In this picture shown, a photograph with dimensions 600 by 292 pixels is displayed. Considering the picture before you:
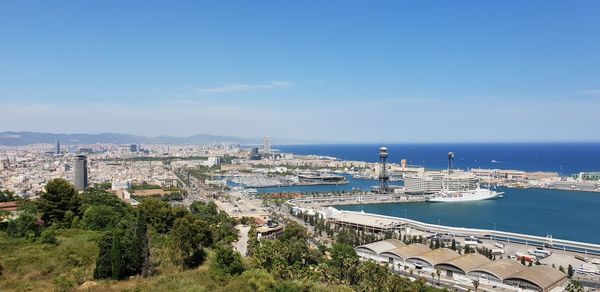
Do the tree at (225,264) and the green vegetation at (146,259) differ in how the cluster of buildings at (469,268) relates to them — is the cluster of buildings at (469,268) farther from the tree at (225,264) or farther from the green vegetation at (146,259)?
the tree at (225,264)

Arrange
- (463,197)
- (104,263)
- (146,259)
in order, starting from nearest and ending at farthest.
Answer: (104,263)
(146,259)
(463,197)

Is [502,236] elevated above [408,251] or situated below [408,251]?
below

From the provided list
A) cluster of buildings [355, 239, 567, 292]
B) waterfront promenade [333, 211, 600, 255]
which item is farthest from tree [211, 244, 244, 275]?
waterfront promenade [333, 211, 600, 255]

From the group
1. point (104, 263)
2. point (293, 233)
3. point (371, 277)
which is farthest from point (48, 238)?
point (293, 233)

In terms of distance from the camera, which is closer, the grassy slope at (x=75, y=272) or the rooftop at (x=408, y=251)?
the grassy slope at (x=75, y=272)

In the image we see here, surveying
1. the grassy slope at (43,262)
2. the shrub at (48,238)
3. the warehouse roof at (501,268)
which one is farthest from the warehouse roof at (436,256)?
the shrub at (48,238)

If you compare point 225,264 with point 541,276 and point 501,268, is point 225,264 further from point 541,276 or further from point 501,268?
point 541,276
